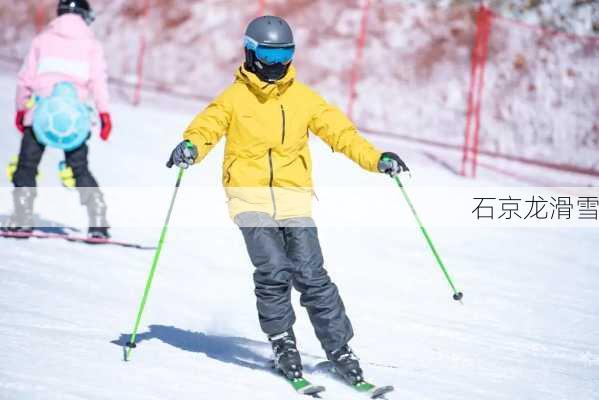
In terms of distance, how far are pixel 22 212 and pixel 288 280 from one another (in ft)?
12.8

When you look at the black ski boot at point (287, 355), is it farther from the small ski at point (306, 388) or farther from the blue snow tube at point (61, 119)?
the blue snow tube at point (61, 119)

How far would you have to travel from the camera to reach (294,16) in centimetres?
2181

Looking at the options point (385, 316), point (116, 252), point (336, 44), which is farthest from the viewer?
point (336, 44)

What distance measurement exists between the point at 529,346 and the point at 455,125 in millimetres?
12162

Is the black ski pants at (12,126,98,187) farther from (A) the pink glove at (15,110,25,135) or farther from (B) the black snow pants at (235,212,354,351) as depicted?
(B) the black snow pants at (235,212,354,351)

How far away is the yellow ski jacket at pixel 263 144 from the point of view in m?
5.24

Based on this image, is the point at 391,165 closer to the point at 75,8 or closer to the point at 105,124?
the point at 105,124

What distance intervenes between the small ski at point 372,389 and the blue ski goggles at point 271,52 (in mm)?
1614

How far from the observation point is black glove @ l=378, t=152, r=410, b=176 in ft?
16.8

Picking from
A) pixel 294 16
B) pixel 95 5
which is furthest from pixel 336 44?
pixel 95 5

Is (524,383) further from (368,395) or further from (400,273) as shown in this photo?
(400,273)

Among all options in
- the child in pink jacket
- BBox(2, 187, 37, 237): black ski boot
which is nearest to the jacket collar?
the child in pink jacket

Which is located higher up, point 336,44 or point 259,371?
point 336,44

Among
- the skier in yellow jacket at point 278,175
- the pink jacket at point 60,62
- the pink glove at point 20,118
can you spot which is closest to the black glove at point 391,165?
the skier in yellow jacket at point 278,175
